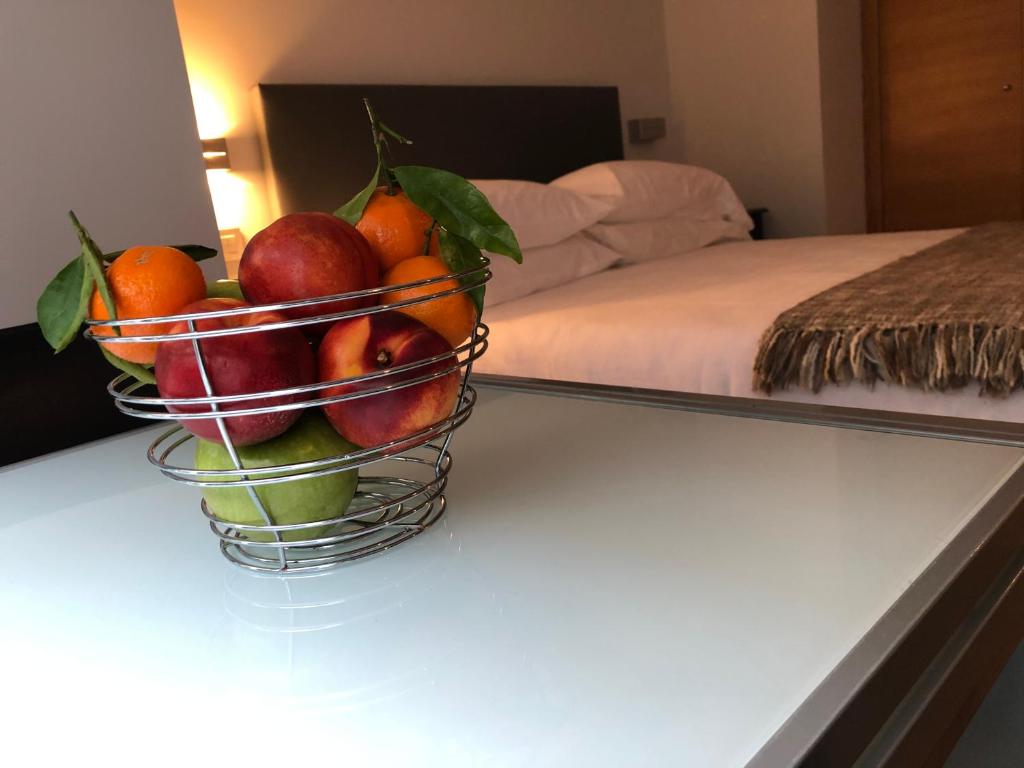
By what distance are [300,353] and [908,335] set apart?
116cm

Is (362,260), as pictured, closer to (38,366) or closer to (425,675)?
(425,675)

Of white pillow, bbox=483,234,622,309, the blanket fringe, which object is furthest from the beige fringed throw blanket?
white pillow, bbox=483,234,622,309

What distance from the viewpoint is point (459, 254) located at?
564 millimetres

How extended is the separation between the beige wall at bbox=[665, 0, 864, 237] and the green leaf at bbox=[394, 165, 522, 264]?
11.7 ft

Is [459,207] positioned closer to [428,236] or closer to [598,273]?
[428,236]

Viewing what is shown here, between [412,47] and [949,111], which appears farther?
[949,111]

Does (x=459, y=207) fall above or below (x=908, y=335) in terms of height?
above

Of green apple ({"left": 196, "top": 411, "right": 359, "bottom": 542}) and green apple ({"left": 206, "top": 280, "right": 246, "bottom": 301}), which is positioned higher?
green apple ({"left": 206, "top": 280, "right": 246, "bottom": 301})

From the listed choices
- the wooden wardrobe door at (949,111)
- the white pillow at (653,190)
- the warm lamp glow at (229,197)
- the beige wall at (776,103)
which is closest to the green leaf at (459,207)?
the warm lamp glow at (229,197)

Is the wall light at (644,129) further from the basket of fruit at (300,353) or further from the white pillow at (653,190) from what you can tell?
the basket of fruit at (300,353)

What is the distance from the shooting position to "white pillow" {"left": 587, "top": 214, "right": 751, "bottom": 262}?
2.71m

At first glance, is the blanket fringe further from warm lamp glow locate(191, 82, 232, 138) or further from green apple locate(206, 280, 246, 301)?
warm lamp glow locate(191, 82, 232, 138)

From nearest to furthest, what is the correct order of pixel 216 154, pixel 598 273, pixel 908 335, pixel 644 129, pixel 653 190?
1. pixel 908 335
2. pixel 216 154
3. pixel 598 273
4. pixel 653 190
5. pixel 644 129

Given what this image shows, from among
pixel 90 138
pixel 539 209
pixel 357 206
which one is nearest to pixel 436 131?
pixel 539 209
